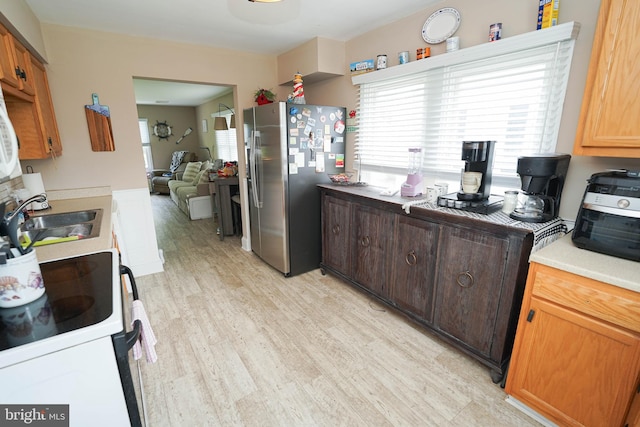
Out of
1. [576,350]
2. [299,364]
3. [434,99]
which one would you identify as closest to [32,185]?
[299,364]

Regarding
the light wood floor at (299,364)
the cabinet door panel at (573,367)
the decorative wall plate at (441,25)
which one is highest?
the decorative wall plate at (441,25)

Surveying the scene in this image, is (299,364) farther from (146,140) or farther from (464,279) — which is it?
(146,140)

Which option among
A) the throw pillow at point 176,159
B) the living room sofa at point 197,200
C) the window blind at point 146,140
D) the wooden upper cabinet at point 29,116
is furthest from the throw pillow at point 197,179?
the wooden upper cabinet at point 29,116

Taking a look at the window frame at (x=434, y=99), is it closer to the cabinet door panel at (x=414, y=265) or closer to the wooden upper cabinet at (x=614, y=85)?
the wooden upper cabinet at (x=614, y=85)

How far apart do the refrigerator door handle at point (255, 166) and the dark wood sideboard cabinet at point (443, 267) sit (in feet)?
3.20

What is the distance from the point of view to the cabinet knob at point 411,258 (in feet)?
6.94

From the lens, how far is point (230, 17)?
239cm

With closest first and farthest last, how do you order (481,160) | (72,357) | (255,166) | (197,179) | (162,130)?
(72,357) < (481,160) < (255,166) < (197,179) < (162,130)

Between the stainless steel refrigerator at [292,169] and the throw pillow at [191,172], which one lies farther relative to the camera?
the throw pillow at [191,172]

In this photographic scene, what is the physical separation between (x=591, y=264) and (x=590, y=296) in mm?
137

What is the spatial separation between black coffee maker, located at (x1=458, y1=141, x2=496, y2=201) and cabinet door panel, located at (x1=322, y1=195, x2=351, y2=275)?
1049 millimetres

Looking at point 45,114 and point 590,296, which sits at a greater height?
point 45,114

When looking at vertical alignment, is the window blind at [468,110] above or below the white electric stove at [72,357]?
above

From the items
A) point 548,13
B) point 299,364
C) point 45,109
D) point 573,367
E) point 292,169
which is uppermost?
point 548,13
